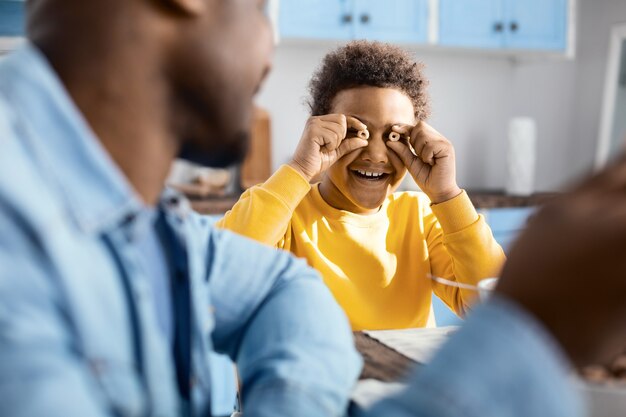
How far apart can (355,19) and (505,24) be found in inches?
37.5

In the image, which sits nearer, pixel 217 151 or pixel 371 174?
pixel 217 151

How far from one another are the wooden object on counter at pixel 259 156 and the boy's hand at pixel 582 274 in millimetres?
2689

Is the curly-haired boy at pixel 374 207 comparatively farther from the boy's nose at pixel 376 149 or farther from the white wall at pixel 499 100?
the white wall at pixel 499 100

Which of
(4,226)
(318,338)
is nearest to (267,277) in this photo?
(318,338)

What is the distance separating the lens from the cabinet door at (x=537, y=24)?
3566 millimetres

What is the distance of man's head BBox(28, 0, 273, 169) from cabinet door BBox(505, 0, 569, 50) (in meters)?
3.30

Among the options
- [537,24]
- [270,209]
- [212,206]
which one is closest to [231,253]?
[270,209]

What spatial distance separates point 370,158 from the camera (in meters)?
1.43

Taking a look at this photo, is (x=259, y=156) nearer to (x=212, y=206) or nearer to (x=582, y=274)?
(x=212, y=206)

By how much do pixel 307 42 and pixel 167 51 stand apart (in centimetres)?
293

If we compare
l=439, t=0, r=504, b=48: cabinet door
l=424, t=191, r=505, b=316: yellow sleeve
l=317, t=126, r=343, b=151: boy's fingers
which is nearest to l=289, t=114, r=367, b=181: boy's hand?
l=317, t=126, r=343, b=151: boy's fingers

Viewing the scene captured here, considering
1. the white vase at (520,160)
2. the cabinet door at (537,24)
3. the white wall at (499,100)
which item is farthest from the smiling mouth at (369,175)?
the cabinet door at (537,24)

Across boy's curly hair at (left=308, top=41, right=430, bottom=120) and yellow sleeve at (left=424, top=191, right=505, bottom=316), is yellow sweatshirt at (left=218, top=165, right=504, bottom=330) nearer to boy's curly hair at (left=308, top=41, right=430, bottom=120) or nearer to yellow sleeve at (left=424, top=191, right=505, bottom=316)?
yellow sleeve at (left=424, top=191, right=505, bottom=316)

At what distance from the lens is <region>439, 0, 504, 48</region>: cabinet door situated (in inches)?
132
